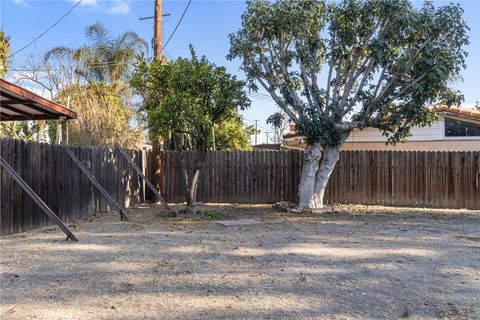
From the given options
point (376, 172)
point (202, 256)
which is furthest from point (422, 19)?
point (202, 256)

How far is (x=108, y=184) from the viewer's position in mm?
11750

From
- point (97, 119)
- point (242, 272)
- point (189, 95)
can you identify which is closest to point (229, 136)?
point (97, 119)

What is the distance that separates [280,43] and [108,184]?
610 cm

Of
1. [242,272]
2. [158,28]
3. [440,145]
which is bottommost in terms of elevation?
[242,272]

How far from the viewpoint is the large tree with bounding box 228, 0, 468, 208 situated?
10.9 m

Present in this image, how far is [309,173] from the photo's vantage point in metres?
12.2

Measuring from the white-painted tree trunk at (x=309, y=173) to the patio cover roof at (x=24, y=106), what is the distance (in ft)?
20.4

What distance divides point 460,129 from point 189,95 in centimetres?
1072

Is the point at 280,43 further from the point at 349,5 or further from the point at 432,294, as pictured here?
the point at 432,294

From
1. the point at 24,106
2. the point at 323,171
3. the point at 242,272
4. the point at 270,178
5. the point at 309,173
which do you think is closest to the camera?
the point at 242,272

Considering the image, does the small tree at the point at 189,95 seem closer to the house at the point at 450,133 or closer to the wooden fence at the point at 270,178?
the wooden fence at the point at 270,178

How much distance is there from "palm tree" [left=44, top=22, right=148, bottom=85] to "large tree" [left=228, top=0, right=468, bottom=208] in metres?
11.1

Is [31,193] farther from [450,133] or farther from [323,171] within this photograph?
[450,133]

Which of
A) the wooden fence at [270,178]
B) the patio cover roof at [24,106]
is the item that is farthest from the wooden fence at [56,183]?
the patio cover roof at [24,106]
